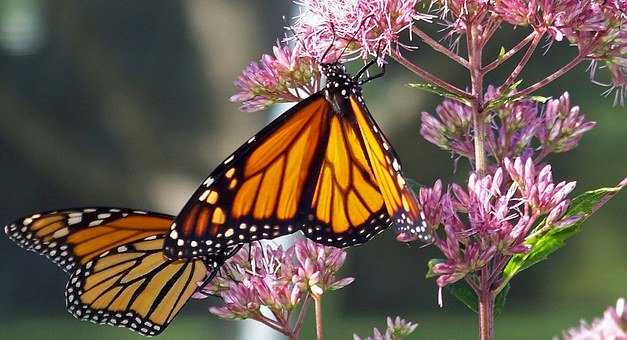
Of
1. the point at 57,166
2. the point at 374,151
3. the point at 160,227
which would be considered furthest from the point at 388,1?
the point at 57,166

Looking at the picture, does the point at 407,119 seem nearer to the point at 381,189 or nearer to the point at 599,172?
the point at 599,172

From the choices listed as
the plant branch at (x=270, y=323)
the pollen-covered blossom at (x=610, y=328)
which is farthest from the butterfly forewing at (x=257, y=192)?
the pollen-covered blossom at (x=610, y=328)

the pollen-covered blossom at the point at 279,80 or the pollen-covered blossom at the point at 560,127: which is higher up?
the pollen-covered blossom at the point at 279,80

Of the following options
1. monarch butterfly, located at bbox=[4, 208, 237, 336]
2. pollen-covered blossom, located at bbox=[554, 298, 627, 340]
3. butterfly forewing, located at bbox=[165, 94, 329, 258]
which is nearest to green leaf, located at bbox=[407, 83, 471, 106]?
butterfly forewing, located at bbox=[165, 94, 329, 258]

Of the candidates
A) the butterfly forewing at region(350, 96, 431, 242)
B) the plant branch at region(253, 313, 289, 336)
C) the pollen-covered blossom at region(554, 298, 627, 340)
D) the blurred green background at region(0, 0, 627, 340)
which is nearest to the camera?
the pollen-covered blossom at region(554, 298, 627, 340)

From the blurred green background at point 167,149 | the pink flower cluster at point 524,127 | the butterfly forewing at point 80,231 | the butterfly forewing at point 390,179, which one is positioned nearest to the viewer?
the butterfly forewing at point 390,179

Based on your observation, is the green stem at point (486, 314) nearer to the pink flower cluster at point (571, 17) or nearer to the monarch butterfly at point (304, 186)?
the monarch butterfly at point (304, 186)

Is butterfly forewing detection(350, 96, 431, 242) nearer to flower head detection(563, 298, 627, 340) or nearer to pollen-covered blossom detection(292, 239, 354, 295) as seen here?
pollen-covered blossom detection(292, 239, 354, 295)

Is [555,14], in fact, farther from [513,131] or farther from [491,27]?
[513,131]
